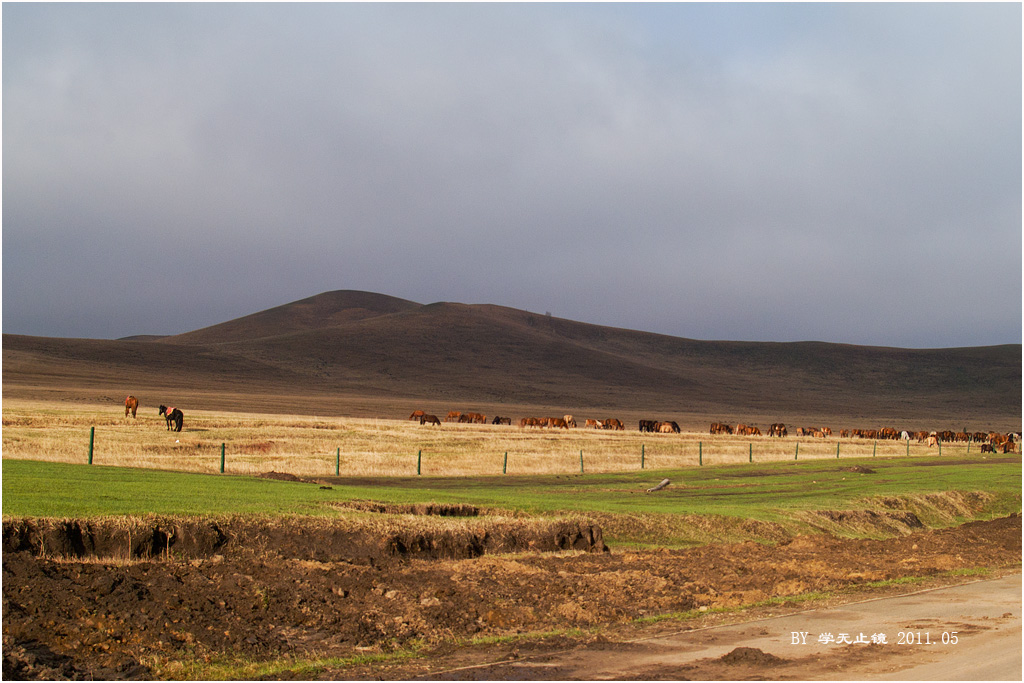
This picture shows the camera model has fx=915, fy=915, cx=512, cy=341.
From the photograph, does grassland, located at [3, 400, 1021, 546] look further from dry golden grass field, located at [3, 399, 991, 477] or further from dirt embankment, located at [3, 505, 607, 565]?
dirt embankment, located at [3, 505, 607, 565]

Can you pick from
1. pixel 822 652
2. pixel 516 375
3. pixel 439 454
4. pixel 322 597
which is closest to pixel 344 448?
pixel 439 454

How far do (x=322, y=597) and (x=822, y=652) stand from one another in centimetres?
686

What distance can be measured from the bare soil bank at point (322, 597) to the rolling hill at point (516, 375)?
199ft

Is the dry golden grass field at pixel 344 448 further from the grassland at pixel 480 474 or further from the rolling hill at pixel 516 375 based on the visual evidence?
the rolling hill at pixel 516 375

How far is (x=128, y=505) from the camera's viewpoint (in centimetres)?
1531

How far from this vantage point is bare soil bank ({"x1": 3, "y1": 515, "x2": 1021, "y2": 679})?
10719mm

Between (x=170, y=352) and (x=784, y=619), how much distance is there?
5360 inches

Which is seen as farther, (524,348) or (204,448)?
(524,348)

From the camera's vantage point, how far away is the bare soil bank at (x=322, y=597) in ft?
35.2

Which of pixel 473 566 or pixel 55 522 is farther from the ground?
pixel 55 522

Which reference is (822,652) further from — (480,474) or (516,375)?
(516,375)

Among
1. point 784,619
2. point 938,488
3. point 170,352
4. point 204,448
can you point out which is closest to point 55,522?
point 784,619

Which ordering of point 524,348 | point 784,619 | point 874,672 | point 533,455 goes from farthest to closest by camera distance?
point 524,348 → point 533,455 → point 784,619 → point 874,672

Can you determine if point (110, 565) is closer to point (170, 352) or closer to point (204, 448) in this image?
point (204, 448)
